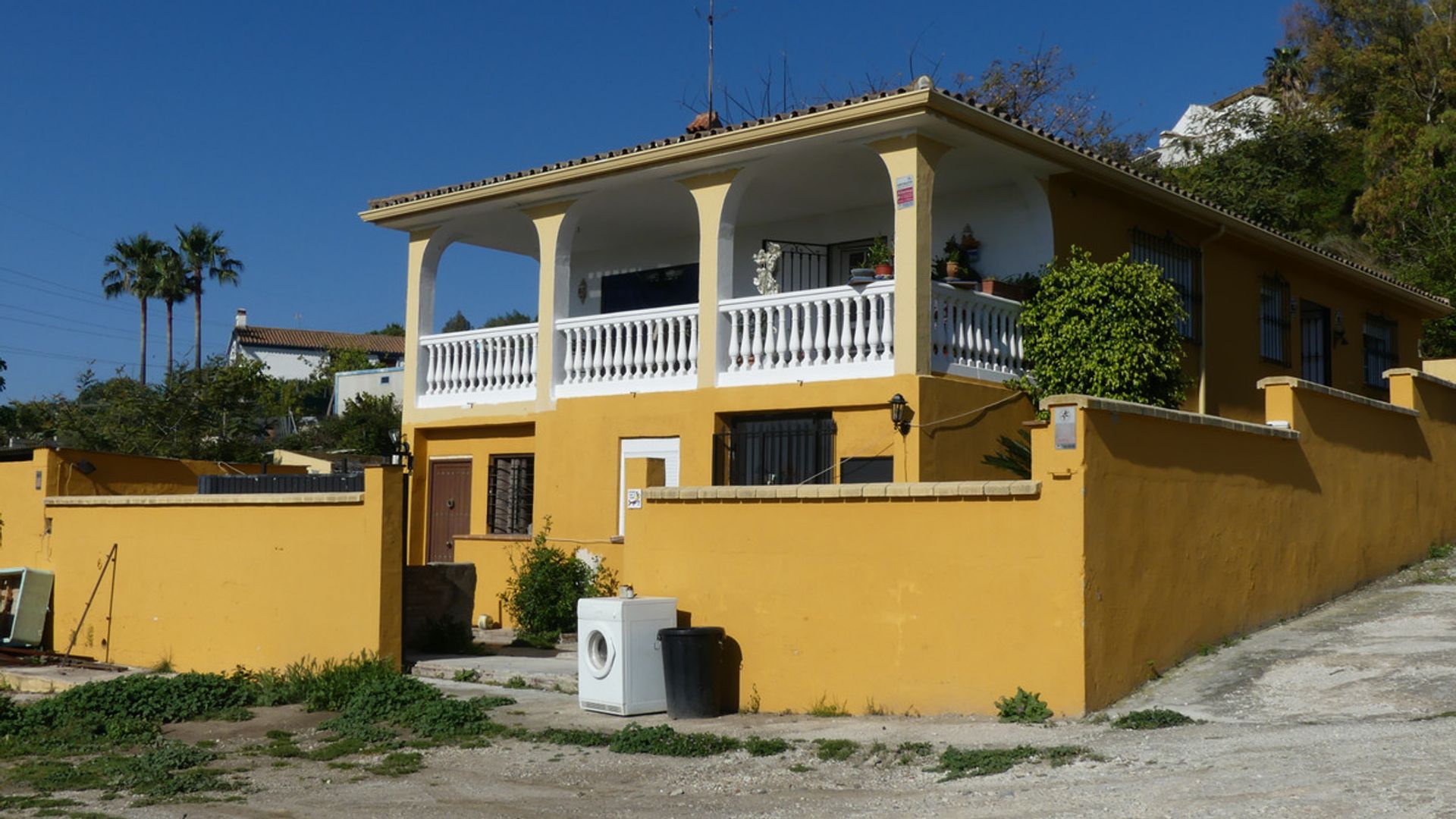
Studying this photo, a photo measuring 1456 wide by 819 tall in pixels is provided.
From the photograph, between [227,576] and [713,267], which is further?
[713,267]

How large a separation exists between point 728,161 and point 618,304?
5.29 m

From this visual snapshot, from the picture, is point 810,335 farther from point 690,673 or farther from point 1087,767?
point 1087,767

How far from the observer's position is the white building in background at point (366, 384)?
58344 mm

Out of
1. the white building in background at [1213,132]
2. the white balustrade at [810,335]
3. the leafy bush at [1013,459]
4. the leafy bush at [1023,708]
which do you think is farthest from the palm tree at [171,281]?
the leafy bush at [1023,708]

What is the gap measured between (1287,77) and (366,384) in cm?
3855

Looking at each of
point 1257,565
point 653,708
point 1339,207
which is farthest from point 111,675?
point 1339,207

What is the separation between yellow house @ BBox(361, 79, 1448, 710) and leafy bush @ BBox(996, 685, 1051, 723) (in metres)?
0.57

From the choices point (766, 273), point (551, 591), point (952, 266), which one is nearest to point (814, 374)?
point (952, 266)

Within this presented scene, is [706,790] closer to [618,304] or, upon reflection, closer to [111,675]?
[111,675]

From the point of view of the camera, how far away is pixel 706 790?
8.91 metres

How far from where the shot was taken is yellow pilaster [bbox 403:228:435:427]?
19.7 metres

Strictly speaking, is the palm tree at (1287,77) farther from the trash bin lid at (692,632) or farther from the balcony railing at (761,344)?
the trash bin lid at (692,632)

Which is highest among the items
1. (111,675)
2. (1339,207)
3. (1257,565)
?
(1339,207)

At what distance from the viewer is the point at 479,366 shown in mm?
19062
